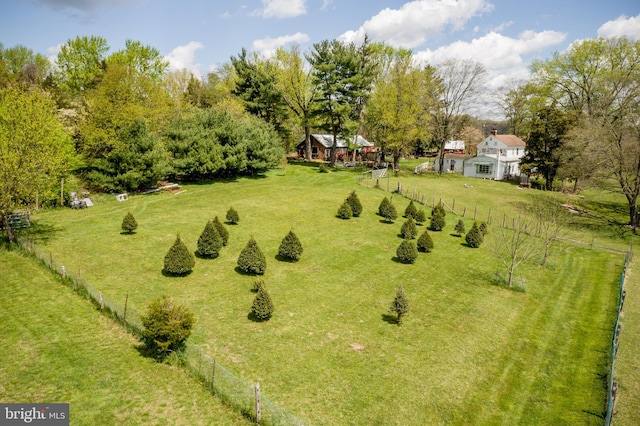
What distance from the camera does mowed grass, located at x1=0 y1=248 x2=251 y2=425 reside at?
1134cm

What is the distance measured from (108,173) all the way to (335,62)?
36458 millimetres

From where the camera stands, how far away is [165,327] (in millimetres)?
13648

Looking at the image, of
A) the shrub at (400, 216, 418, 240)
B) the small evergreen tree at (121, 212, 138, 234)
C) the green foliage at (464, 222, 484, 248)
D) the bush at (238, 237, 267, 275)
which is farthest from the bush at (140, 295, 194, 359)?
the green foliage at (464, 222, 484, 248)

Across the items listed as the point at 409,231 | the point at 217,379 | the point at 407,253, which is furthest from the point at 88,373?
the point at 409,231

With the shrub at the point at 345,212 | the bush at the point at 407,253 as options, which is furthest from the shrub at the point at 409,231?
the shrub at the point at 345,212

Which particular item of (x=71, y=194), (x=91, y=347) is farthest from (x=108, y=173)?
(x=91, y=347)

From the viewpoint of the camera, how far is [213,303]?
61.9ft

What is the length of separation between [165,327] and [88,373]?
2.76 metres

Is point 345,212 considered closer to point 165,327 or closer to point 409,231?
point 409,231

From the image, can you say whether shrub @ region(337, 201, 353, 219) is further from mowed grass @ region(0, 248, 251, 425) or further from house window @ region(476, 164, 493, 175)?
house window @ region(476, 164, 493, 175)

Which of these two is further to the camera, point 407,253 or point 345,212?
point 345,212

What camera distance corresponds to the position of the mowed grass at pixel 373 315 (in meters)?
13.7

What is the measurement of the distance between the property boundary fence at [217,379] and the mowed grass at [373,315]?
1.26m

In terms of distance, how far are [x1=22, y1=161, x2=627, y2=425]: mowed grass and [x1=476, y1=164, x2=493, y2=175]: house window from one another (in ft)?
124
